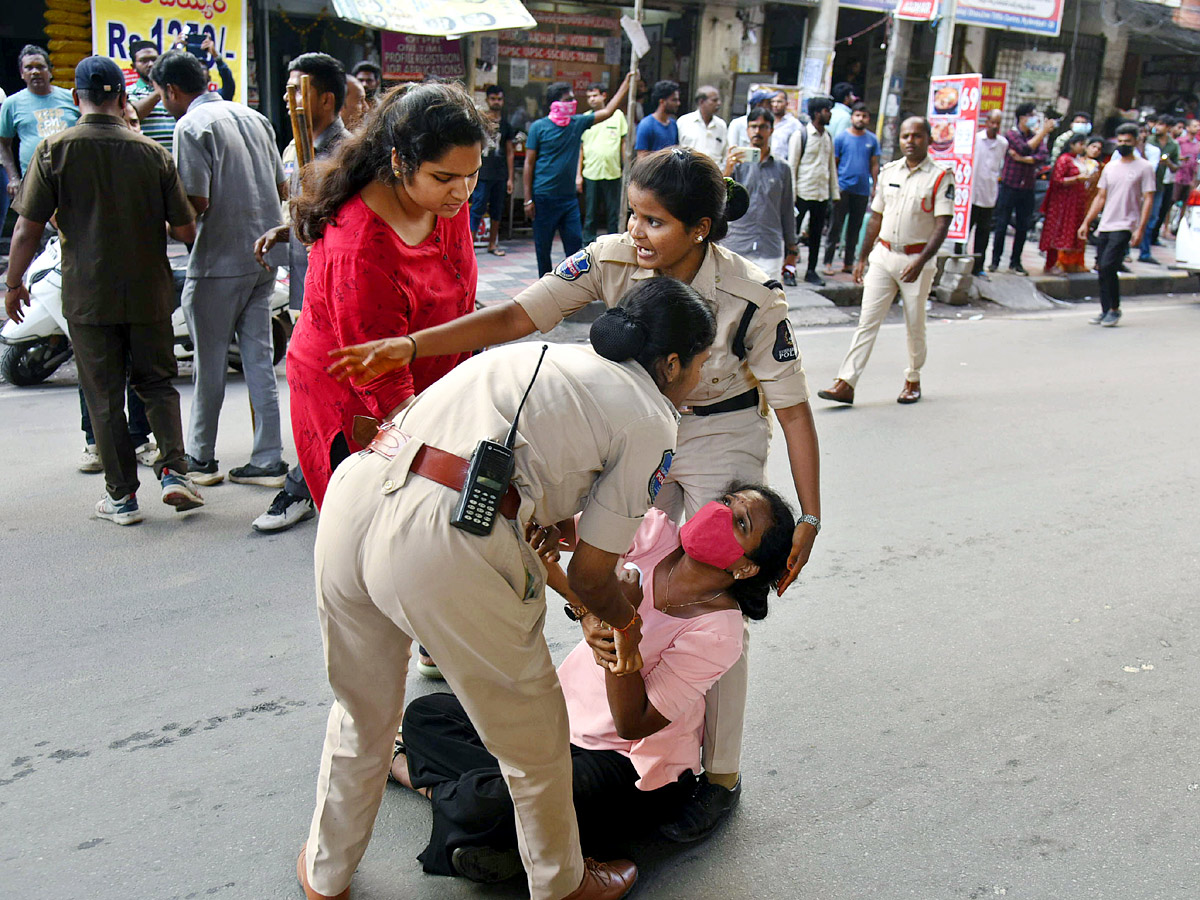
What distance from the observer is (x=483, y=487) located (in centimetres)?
182

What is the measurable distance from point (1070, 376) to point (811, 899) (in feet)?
20.8

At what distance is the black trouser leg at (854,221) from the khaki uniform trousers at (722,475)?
29.3 feet

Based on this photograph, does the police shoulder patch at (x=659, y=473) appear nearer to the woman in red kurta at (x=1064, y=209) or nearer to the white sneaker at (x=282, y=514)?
the white sneaker at (x=282, y=514)

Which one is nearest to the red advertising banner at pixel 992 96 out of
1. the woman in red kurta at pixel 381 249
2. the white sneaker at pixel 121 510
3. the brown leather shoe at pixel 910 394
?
the brown leather shoe at pixel 910 394

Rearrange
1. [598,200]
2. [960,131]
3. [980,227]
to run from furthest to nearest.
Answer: [980,227]
[960,131]
[598,200]

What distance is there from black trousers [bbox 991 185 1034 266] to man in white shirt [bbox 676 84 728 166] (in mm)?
3884

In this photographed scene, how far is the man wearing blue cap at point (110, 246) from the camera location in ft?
13.5

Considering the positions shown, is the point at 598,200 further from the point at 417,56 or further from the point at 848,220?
the point at 417,56

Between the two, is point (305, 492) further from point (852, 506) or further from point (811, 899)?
point (811, 899)

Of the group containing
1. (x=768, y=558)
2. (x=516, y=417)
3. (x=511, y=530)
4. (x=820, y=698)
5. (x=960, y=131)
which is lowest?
(x=820, y=698)

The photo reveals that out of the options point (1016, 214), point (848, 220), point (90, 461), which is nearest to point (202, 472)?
point (90, 461)

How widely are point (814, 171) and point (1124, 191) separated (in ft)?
9.90

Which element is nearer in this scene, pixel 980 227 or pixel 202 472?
pixel 202 472

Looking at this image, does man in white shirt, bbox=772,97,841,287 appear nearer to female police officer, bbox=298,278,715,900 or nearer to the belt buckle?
female police officer, bbox=298,278,715,900
